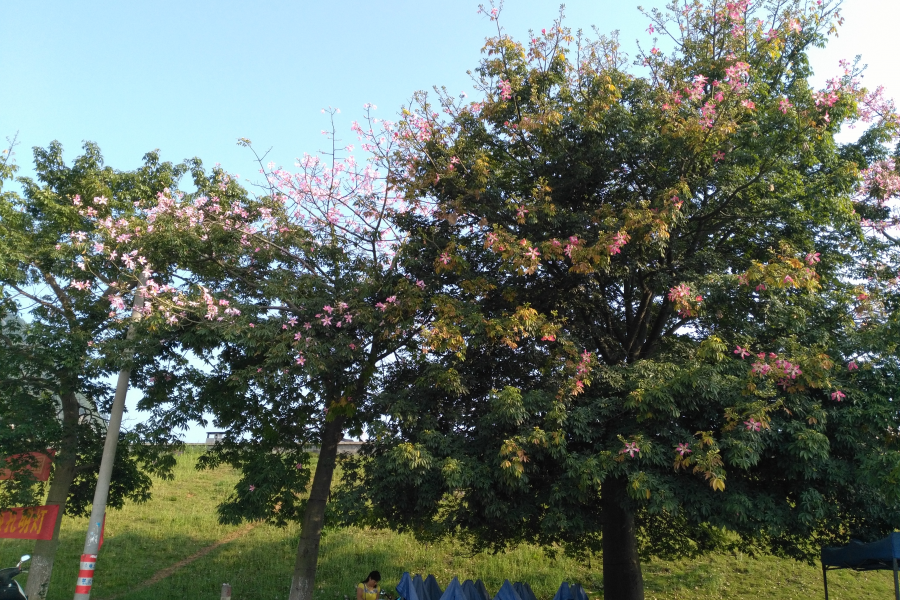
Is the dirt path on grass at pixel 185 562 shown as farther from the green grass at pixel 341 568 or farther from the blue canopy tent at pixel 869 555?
the blue canopy tent at pixel 869 555

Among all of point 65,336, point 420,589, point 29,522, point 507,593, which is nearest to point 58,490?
point 29,522

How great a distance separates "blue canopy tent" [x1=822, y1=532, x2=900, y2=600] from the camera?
7961mm

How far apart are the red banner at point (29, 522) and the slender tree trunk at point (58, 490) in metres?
0.36

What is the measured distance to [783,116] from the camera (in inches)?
396

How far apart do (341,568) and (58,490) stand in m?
7.61

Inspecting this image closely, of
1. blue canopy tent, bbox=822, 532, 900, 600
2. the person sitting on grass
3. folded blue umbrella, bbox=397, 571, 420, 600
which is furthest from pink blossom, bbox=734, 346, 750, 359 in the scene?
the person sitting on grass

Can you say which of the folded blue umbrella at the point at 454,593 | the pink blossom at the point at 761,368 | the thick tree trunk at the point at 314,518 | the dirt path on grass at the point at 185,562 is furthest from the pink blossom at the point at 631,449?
the dirt path on grass at the point at 185,562

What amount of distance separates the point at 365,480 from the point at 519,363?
2.98 meters

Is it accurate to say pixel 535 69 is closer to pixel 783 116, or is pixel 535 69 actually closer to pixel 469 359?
pixel 783 116

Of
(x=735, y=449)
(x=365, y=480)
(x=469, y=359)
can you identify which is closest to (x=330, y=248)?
(x=469, y=359)

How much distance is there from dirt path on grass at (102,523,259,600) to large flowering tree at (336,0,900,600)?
9.07 m

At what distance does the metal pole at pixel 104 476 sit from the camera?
8.91 meters

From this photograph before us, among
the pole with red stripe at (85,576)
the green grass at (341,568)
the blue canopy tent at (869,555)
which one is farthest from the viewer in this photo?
the green grass at (341,568)

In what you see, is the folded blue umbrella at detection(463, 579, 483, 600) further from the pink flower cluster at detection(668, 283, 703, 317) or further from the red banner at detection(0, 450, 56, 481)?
the red banner at detection(0, 450, 56, 481)
